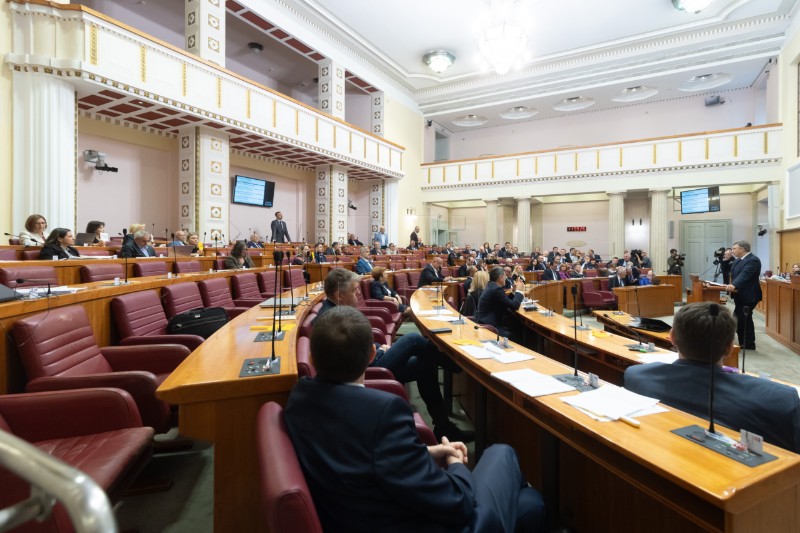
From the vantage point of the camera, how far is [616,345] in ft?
9.21

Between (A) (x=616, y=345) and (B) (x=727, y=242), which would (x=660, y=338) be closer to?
(A) (x=616, y=345)

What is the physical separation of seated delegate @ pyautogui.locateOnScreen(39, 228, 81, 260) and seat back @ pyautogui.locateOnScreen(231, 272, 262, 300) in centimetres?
164

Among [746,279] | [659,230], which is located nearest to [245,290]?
[746,279]

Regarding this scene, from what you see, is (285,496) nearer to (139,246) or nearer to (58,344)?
(58,344)

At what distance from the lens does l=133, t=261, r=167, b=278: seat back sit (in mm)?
4320

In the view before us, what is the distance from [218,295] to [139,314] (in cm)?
107

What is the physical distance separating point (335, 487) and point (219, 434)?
587 millimetres

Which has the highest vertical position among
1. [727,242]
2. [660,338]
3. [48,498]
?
[727,242]

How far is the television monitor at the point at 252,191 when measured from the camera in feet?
35.4

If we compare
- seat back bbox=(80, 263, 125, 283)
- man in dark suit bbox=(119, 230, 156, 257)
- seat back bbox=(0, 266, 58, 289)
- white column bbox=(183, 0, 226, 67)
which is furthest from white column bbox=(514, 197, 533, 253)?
seat back bbox=(0, 266, 58, 289)

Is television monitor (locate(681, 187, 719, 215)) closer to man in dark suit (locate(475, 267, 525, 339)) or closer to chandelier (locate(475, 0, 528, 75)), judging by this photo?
chandelier (locate(475, 0, 528, 75))

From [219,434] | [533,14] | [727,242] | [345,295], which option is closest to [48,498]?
[219,434]

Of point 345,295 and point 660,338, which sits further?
point 660,338

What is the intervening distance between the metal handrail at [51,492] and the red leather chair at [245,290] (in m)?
3.84
